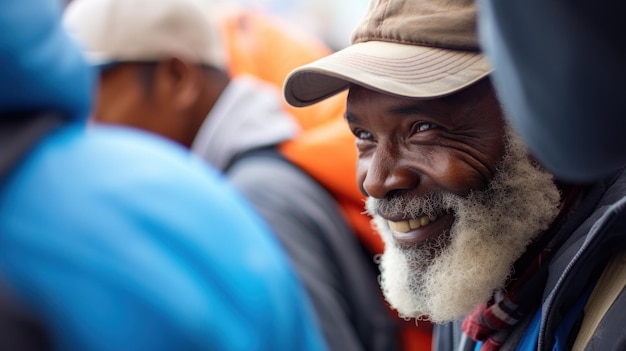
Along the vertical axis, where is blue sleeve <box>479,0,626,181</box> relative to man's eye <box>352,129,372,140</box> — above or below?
above

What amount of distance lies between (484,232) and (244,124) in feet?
5.80

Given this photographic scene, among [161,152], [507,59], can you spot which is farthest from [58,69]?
[507,59]

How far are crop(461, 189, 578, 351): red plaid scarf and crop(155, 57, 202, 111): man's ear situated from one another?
2248mm

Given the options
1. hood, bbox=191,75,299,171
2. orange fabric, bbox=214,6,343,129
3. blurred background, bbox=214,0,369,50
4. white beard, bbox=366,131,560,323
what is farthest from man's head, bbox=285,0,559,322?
blurred background, bbox=214,0,369,50

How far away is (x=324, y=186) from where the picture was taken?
331 centimetres

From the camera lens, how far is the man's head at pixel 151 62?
3.99 metres

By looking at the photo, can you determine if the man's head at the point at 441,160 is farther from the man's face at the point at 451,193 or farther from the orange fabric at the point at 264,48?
the orange fabric at the point at 264,48

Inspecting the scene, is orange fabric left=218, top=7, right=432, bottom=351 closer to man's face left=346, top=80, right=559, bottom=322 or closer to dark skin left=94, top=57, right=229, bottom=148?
dark skin left=94, top=57, right=229, bottom=148

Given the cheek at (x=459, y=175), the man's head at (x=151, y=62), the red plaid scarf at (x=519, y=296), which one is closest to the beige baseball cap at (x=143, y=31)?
the man's head at (x=151, y=62)

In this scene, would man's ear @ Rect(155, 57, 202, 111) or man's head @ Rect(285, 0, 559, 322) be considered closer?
man's head @ Rect(285, 0, 559, 322)

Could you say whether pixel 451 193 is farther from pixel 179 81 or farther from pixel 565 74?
pixel 179 81

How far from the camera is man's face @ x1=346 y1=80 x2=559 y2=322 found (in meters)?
2.09

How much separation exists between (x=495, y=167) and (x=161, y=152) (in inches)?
37.6

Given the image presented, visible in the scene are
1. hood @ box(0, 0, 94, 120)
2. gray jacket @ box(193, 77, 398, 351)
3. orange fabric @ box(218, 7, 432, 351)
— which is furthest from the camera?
orange fabric @ box(218, 7, 432, 351)
